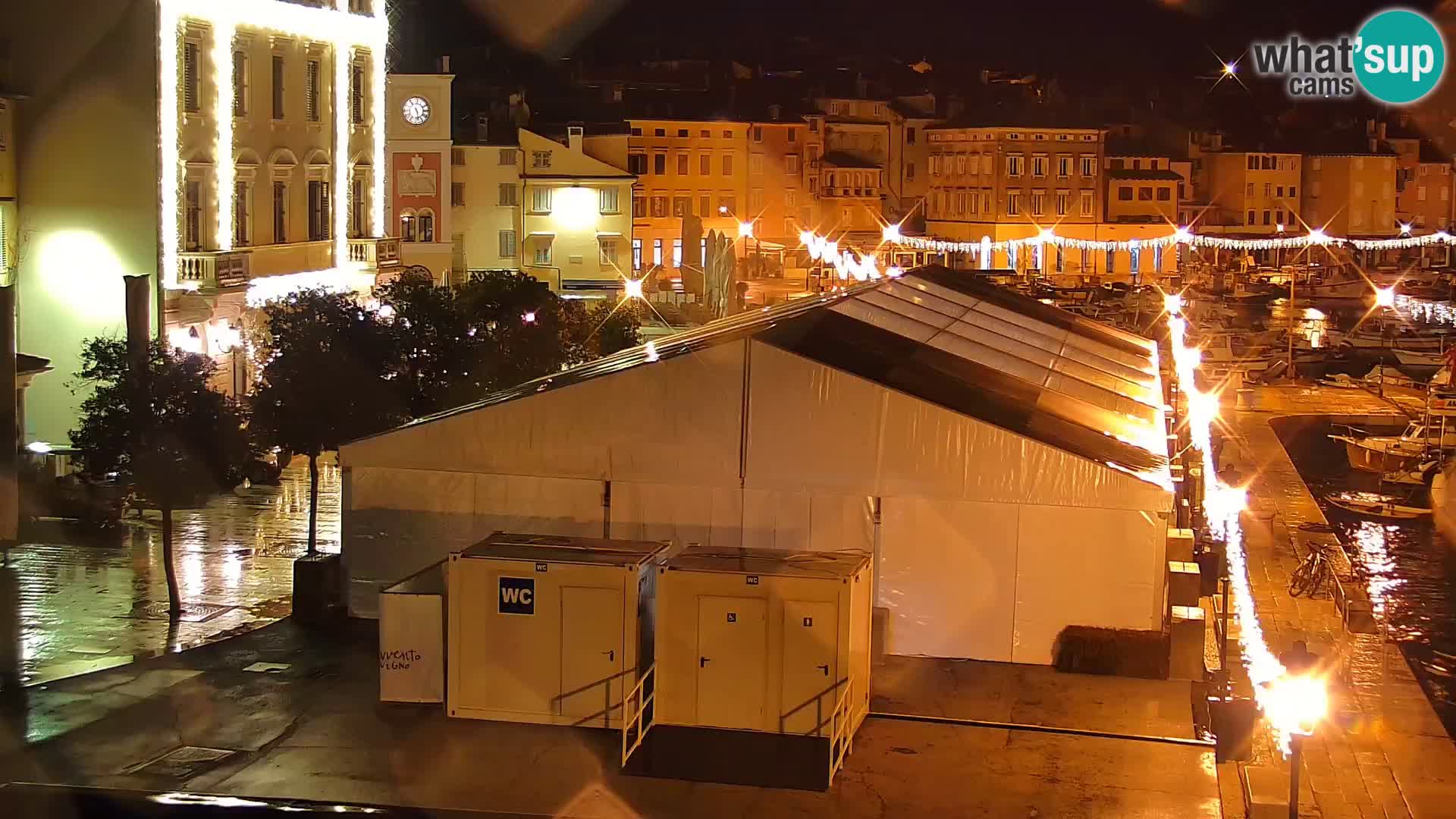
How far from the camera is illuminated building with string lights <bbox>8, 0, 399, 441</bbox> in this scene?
96.6ft

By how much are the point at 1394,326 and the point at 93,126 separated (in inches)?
1682

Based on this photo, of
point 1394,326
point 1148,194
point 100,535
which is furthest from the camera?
point 1148,194

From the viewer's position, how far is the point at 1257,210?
100625mm

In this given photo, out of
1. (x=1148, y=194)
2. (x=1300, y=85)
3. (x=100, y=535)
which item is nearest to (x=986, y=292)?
(x=100, y=535)

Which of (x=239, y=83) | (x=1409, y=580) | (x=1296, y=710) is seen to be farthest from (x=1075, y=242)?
(x=1296, y=710)

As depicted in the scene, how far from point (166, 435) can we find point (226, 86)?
14.0 meters

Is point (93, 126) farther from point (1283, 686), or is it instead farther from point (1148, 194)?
point (1148, 194)

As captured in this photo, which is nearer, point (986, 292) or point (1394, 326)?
point (986, 292)

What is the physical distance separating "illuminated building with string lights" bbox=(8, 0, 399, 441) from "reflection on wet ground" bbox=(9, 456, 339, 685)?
Answer: 19.0 ft

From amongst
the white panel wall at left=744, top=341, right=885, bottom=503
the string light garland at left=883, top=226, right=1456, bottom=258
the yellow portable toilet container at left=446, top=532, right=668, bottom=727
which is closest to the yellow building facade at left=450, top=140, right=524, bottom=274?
the string light garland at left=883, top=226, right=1456, bottom=258

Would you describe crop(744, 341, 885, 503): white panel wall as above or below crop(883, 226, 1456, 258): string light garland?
below

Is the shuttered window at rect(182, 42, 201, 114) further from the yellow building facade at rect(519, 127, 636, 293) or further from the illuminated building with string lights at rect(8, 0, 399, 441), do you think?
the yellow building facade at rect(519, 127, 636, 293)

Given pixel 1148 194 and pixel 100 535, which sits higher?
pixel 1148 194

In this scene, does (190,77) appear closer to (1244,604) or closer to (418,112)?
(418,112)
